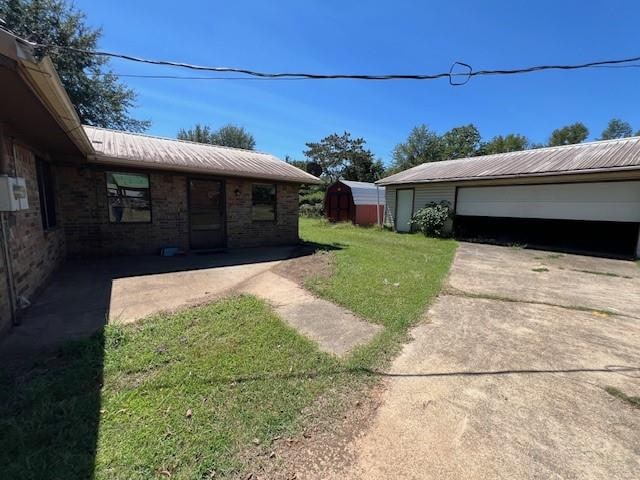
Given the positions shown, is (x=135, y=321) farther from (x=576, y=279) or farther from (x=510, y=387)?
(x=576, y=279)

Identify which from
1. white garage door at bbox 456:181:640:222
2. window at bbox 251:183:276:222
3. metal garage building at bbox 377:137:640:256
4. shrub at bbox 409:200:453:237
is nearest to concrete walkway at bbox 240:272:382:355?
window at bbox 251:183:276:222

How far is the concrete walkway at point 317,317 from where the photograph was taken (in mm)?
3340

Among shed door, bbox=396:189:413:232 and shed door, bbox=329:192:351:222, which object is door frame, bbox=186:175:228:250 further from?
shed door, bbox=329:192:351:222

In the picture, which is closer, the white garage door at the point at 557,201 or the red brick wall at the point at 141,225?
the red brick wall at the point at 141,225

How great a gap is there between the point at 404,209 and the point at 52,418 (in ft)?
49.3

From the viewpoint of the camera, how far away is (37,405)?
2.14 m

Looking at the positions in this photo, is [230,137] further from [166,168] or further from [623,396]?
[623,396]

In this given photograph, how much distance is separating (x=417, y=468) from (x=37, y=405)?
260cm

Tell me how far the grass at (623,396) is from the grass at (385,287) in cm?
173

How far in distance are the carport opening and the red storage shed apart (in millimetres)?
6478

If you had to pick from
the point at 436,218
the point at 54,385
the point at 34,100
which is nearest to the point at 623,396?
the point at 54,385

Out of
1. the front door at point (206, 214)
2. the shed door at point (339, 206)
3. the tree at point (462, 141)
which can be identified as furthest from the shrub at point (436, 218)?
the tree at point (462, 141)

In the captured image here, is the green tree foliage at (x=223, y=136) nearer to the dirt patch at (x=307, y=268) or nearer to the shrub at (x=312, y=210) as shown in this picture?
the shrub at (x=312, y=210)

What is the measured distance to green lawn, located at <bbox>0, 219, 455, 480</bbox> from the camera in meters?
1.75
